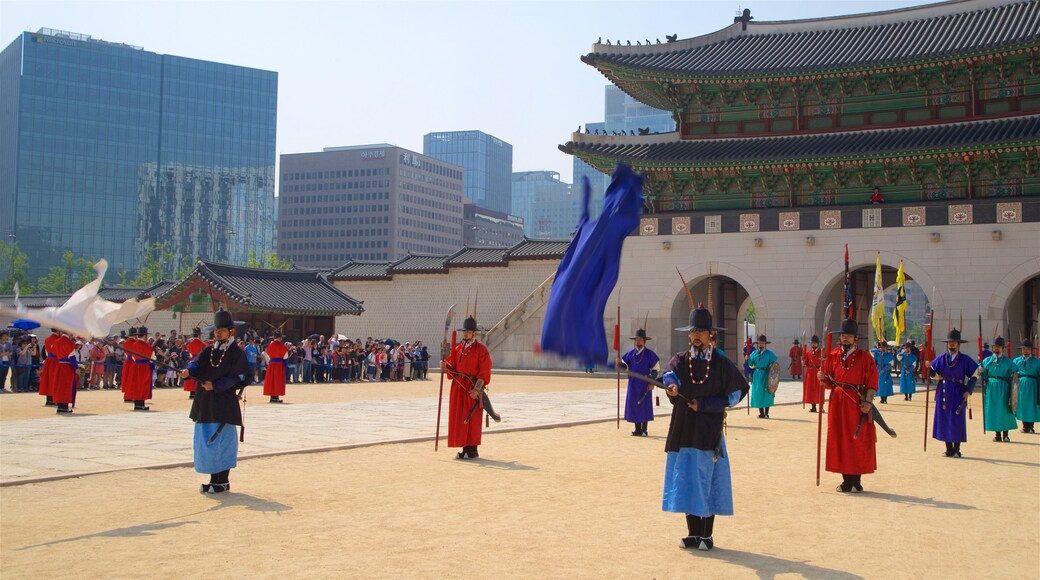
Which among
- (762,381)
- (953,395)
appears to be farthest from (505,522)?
(762,381)

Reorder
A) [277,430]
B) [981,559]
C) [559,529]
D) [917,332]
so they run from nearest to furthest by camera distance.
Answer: [981,559] < [559,529] < [277,430] < [917,332]

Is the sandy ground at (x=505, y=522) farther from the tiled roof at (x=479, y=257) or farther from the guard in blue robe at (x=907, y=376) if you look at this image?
Result: the tiled roof at (x=479, y=257)

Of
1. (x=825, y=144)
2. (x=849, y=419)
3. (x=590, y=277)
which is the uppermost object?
(x=825, y=144)

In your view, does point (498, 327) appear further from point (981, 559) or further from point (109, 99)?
point (109, 99)

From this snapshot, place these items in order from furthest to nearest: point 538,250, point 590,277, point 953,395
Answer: point 538,250 → point 953,395 → point 590,277

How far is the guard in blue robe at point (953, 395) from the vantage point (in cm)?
1248

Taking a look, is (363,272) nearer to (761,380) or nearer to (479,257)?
(479,257)

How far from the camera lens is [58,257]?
3846 inches

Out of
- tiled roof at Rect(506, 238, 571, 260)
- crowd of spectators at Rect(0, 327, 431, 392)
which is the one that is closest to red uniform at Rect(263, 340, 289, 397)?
crowd of spectators at Rect(0, 327, 431, 392)

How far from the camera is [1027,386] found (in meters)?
15.8

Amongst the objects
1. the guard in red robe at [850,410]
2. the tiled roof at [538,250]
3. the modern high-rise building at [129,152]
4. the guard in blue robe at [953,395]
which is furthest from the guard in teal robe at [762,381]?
the modern high-rise building at [129,152]

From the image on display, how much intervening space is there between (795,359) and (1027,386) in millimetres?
16545

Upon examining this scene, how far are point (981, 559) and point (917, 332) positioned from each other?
9426cm

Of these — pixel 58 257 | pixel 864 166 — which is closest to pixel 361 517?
pixel 864 166
